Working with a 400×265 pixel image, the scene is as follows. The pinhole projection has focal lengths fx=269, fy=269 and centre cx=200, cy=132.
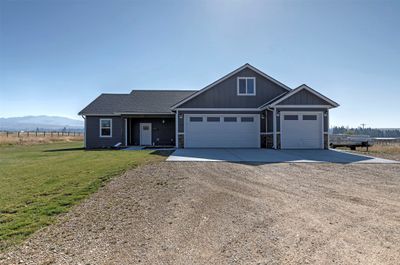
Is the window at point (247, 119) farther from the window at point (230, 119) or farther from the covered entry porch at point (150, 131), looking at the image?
the covered entry porch at point (150, 131)

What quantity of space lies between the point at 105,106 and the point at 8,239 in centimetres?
1984

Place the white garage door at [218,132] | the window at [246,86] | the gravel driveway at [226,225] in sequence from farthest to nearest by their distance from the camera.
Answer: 1. the window at [246,86]
2. the white garage door at [218,132]
3. the gravel driveway at [226,225]

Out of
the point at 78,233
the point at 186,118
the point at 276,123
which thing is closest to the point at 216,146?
the point at 186,118

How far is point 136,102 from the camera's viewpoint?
76.5 feet

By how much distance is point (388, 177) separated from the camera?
8.66m

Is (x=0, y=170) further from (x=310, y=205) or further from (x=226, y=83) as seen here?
(x=226, y=83)

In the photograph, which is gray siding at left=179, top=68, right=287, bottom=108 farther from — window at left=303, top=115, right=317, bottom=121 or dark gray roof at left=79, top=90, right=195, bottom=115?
dark gray roof at left=79, top=90, right=195, bottom=115

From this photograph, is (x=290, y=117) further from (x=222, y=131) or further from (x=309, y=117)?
(x=222, y=131)

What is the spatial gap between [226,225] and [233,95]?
1582 centimetres

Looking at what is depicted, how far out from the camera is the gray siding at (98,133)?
21781 mm

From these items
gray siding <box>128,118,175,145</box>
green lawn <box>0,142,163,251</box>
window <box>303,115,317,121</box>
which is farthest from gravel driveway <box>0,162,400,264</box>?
gray siding <box>128,118,175,145</box>

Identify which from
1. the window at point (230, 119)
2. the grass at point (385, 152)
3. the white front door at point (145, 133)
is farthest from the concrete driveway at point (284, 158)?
the white front door at point (145, 133)

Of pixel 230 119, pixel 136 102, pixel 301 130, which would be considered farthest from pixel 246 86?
pixel 136 102

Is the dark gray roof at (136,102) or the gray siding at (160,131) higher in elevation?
the dark gray roof at (136,102)
